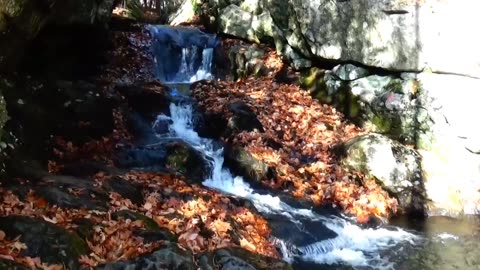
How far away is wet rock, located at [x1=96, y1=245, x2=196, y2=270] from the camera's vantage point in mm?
4805

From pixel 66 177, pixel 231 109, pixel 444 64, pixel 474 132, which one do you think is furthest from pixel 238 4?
pixel 66 177

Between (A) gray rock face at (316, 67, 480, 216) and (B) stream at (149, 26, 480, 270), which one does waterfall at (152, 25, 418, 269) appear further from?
(A) gray rock face at (316, 67, 480, 216)

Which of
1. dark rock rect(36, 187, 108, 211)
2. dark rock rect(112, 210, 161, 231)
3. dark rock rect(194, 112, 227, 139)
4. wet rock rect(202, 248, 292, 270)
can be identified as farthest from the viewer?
dark rock rect(194, 112, 227, 139)

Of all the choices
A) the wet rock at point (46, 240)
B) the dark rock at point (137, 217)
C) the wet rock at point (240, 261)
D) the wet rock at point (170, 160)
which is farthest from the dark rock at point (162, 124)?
the wet rock at point (46, 240)

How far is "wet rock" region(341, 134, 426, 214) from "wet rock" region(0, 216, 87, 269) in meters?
6.56

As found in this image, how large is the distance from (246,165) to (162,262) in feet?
16.5

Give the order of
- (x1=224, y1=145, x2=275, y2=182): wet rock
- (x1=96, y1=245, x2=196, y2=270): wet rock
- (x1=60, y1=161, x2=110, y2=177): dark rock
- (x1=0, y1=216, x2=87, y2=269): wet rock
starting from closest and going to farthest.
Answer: (x1=0, y1=216, x2=87, y2=269): wet rock → (x1=96, y1=245, x2=196, y2=270): wet rock → (x1=60, y1=161, x2=110, y2=177): dark rock → (x1=224, y1=145, x2=275, y2=182): wet rock

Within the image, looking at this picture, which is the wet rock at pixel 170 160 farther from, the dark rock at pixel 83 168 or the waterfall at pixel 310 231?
the dark rock at pixel 83 168

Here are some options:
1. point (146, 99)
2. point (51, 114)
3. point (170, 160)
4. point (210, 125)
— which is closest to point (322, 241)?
point (170, 160)

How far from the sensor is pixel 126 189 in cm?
750

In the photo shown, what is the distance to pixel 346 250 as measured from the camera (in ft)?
25.7

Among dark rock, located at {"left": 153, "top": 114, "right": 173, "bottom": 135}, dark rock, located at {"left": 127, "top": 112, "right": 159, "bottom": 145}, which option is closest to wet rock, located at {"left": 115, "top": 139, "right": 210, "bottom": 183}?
dark rock, located at {"left": 127, "top": 112, "right": 159, "bottom": 145}

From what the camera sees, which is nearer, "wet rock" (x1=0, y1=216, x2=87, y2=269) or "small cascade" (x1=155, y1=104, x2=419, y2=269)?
"wet rock" (x1=0, y1=216, x2=87, y2=269)

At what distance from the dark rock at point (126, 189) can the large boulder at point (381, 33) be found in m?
6.82
